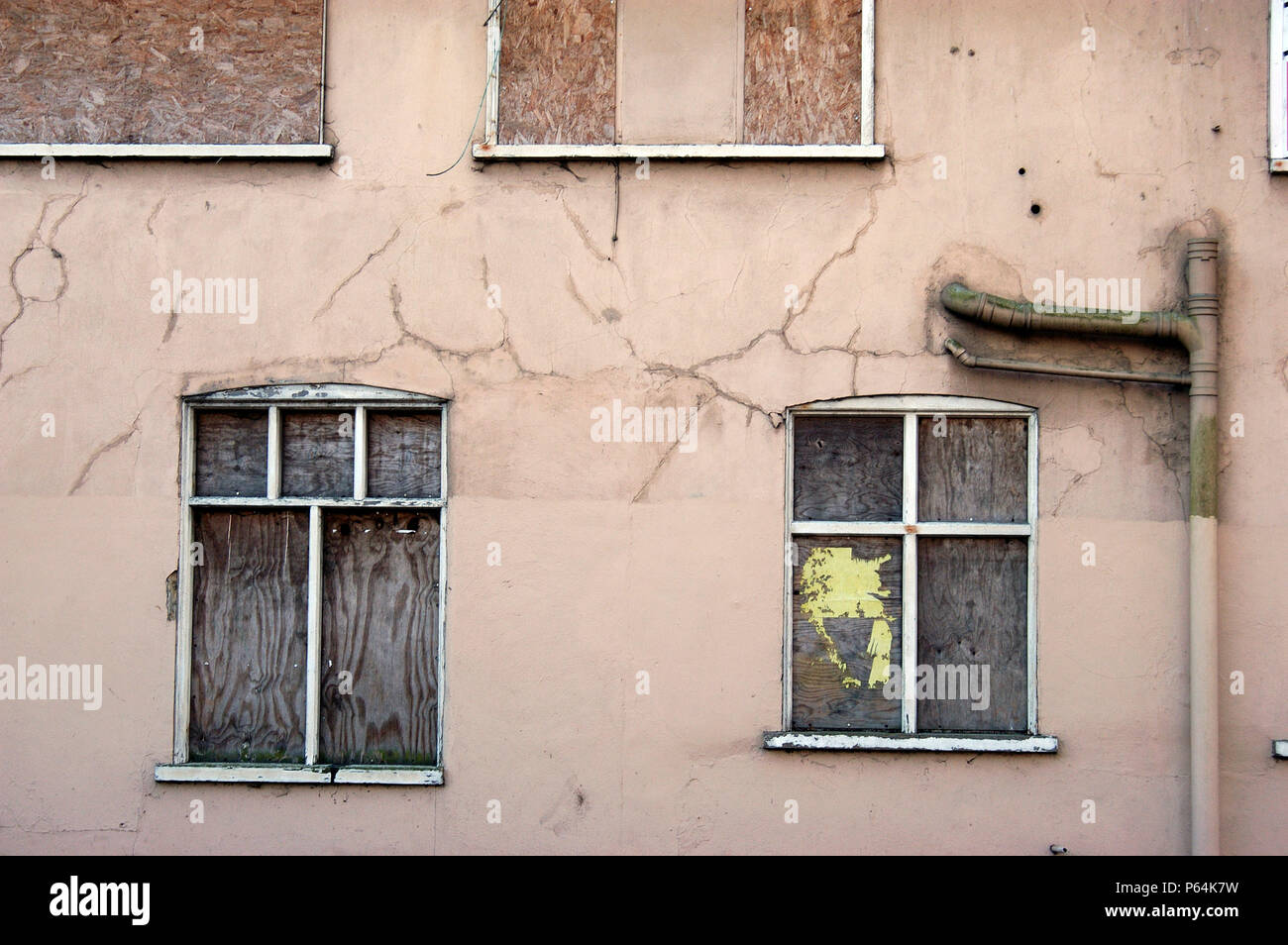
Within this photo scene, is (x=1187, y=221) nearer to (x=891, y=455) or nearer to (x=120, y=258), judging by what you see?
(x=891, y=455)

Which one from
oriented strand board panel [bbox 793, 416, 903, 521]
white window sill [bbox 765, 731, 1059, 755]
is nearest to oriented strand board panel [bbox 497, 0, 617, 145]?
oriented strand board panel [bbox 793, 416, 903, 521]

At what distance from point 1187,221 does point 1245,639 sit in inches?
81.5

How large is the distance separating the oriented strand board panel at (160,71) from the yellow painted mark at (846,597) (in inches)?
138

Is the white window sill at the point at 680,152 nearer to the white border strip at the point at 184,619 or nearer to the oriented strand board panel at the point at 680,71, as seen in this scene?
the oriented strand board panel at the point at 680,71

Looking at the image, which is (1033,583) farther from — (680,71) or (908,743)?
(680,71)

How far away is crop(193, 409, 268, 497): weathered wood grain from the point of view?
5.69 meters

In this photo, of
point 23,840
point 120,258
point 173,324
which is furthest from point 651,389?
point 23,840

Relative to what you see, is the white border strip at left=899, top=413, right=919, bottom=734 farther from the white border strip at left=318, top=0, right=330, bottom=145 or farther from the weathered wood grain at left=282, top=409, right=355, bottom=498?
the white border strip at left=318, top=0, right=330, bottom=145

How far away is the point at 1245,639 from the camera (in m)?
5.30

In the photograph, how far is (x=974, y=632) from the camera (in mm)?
5520

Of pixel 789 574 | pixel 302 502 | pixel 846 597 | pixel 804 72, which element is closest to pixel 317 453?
pixel 302 502

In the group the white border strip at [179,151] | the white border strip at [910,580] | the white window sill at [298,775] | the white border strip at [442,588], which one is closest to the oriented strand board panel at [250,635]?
the white window sill at [298,775]

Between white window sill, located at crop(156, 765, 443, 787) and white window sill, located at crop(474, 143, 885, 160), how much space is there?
314 cm

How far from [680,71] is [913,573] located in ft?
9.30
